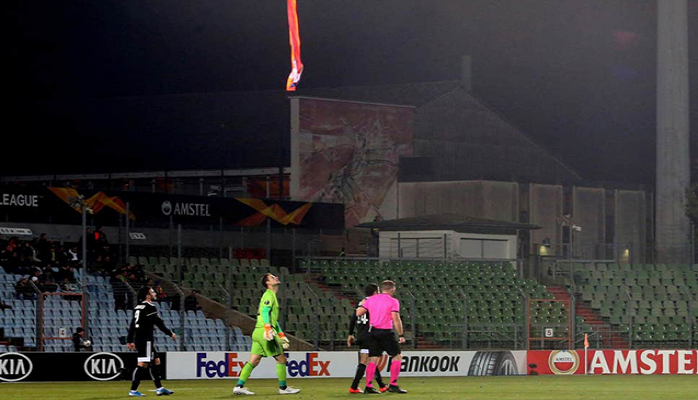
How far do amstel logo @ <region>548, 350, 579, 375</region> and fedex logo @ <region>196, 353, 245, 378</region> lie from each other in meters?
9.12

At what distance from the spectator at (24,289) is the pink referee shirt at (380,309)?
15.2 m


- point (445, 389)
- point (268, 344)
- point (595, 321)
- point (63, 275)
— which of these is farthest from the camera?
point (595, 321)

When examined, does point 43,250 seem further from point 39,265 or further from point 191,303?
point 191,303

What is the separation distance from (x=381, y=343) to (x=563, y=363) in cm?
1378

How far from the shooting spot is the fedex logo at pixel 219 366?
33.3 metres

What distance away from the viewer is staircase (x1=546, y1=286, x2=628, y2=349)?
44188mm

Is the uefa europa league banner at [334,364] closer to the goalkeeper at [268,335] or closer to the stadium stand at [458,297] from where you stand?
the stadium stand at [458,297]

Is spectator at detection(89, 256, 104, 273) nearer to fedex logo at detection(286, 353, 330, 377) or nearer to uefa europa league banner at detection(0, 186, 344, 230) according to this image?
uefa europa league banner at detection(0, 186, 344, 230)

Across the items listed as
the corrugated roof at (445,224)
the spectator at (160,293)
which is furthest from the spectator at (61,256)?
the corrugated roof at (445,224)

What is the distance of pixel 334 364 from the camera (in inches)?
1371

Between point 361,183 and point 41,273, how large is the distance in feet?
81.2

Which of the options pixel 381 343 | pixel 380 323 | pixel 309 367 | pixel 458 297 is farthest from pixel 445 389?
pixel 458 297

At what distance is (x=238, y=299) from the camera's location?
141 ft

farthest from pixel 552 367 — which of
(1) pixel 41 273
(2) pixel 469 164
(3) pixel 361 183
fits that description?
(2) pixel 469 164
